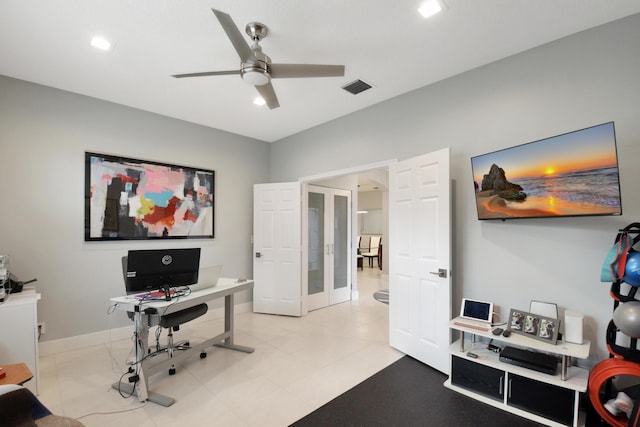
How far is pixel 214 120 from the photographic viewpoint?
4.33 m

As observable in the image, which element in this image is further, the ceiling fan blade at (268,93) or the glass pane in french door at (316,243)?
the glass pane in french door at (316,243)

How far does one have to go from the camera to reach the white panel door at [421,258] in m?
2.83

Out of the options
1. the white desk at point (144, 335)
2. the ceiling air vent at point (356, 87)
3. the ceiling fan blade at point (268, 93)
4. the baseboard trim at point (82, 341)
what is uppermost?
the ceiling air vent at point (356, 87)

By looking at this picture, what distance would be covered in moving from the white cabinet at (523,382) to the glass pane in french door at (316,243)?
2.79m

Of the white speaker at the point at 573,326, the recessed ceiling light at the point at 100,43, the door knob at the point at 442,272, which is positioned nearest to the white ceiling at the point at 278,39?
the recessed ceiling light at the point at 100,43

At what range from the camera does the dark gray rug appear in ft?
7.06

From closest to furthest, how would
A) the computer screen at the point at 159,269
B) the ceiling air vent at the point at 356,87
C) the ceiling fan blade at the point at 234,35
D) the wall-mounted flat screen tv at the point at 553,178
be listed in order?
the ceiling fan blade at the point at 234,35 < the wall-mounted flat screen tv at the point at 553,178 < the computer screen at the point at 159,269 < the ceiling air vent at the point at 356,87

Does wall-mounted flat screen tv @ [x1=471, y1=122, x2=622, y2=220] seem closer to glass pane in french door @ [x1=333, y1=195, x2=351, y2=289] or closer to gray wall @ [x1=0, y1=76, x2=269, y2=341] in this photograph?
glass pane in french door @ [x1=333, y1=195, x2=351, y2=289]

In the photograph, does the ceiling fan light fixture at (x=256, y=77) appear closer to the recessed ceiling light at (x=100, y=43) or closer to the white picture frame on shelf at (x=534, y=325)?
the recessed ceiling light at (x=100, y=43)

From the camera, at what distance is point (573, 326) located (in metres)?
2.19

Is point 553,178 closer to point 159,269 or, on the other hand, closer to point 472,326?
point 472,326

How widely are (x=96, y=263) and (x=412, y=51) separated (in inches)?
166

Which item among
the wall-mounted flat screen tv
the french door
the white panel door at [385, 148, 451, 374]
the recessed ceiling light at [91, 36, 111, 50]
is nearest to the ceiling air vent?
the white panel door at [385, 148, 451, 374]

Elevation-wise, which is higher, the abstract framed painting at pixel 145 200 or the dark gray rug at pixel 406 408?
the abstract framed painting at pixel 145 200
